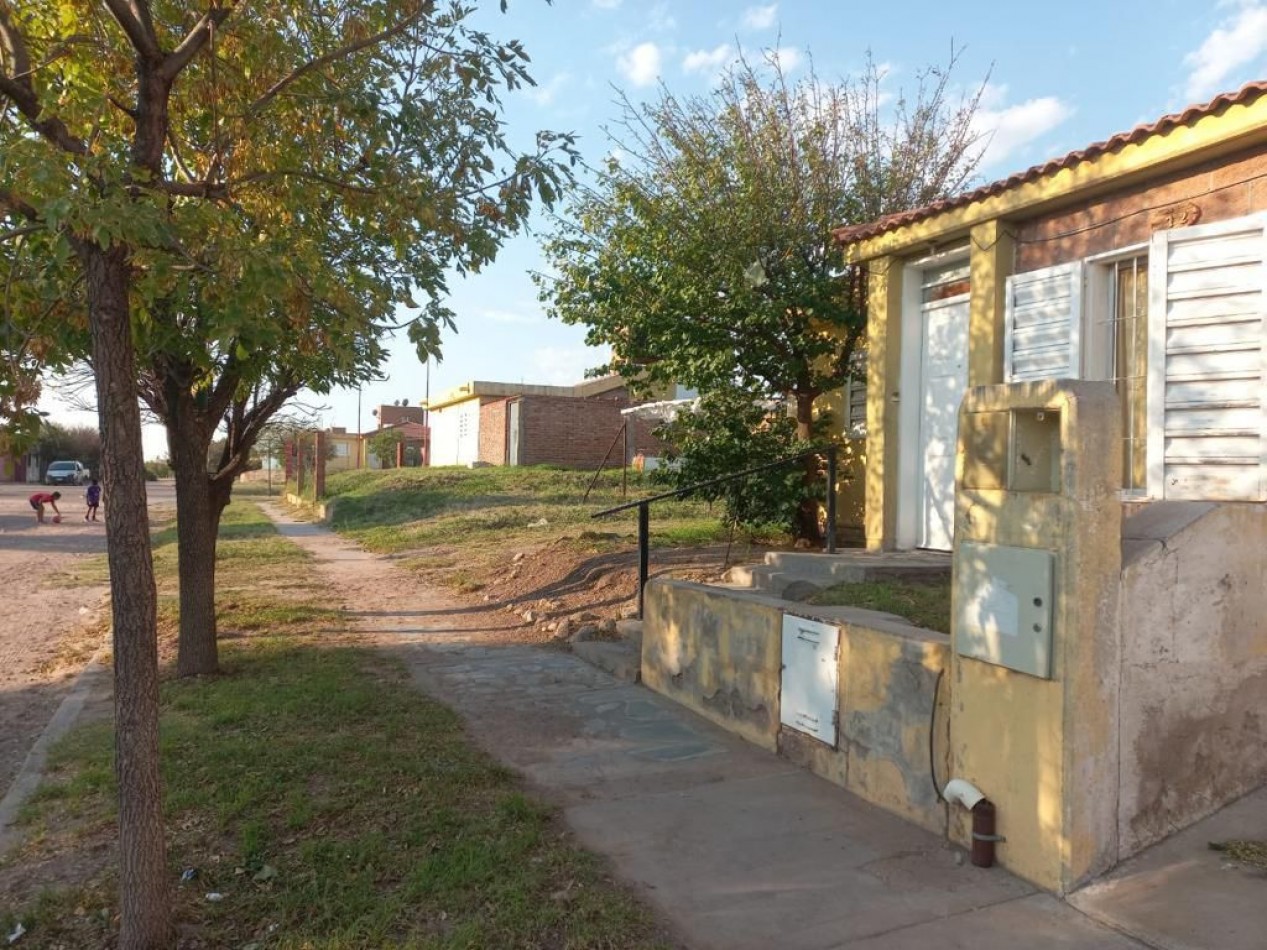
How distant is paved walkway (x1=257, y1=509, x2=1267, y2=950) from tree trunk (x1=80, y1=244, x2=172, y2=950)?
1.77 metres

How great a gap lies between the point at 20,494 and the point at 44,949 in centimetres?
4756

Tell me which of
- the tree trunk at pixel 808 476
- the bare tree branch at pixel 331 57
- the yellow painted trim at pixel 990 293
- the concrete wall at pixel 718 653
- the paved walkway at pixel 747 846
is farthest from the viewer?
the tree trunk at pixel 808 476

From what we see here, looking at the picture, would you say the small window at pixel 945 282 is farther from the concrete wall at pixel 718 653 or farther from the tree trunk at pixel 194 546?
the tree trunk at pixel 194 546

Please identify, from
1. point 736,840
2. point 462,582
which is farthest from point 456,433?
point 736,840

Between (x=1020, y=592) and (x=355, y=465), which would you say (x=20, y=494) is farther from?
(x=1020, y=592)

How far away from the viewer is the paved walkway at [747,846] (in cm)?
350

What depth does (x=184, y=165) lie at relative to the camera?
585 cm

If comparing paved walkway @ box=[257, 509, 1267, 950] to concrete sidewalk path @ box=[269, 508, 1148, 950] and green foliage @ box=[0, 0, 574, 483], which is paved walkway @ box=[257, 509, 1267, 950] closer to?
concrete sidewalk path @ box=[269, 508, 1148, 950]

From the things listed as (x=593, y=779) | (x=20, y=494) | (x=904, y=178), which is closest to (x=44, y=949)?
(x=593, y=779)

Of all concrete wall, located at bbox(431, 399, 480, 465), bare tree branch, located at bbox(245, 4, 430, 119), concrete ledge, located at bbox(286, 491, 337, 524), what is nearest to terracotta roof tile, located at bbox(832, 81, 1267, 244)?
bare tree branch, located at bbox(245, 4, 430, 119)

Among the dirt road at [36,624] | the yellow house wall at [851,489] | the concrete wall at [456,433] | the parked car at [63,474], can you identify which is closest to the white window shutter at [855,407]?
the yellow house wall at [851,489]

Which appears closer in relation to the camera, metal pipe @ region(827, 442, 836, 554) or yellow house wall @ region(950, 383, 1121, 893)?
yellow house wall @ region(950, 383, 1121, 893)

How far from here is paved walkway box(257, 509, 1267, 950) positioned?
11.5 ft

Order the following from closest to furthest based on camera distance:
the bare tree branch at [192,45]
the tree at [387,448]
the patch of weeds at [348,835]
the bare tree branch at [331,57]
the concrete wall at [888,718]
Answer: the patch of weeds at [348,835] → the bare tree branch at [192,45] → the concrete wall at [888,718] → the bare tree branch at [331,57] → the tree at [387,448]
